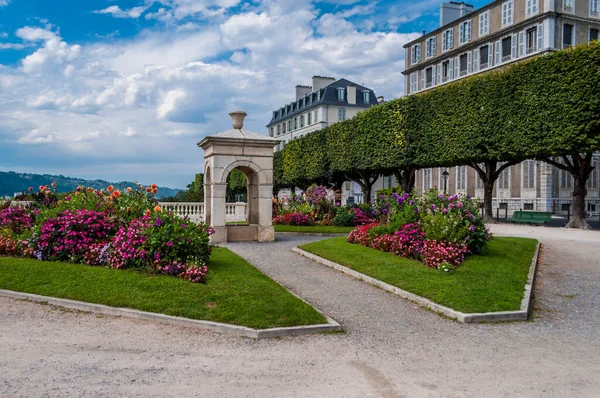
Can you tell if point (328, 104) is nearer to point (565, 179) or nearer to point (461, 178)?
point (461, 178)

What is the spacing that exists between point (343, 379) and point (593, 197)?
175 feet

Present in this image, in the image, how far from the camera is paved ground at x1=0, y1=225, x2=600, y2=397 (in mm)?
5184

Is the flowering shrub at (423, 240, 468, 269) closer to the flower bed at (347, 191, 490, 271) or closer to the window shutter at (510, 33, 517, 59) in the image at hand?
the flower bed at (347, 191, 490, 271)

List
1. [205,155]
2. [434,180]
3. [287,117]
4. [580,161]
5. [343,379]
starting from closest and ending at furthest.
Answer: [343,379], [205,155], [580,161], [434,180], [287,117]

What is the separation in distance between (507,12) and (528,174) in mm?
16510

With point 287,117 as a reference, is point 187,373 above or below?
below

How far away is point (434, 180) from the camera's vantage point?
60469mm

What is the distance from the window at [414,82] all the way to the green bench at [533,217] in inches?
1355

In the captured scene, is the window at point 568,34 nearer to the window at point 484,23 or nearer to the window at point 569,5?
the window at point 569,5

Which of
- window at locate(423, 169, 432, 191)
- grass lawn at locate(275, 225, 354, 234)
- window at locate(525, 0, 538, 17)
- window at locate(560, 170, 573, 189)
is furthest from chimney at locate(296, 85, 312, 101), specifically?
grass lawn at locate(275, 225, 354, 234)

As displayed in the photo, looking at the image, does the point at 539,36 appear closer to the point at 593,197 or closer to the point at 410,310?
the point at 593,197

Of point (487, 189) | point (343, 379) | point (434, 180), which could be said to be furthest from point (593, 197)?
point (343, 379)

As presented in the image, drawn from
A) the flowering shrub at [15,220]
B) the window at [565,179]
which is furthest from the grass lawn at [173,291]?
the window at [565,179]

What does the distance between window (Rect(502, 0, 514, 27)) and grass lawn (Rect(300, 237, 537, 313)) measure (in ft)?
140
